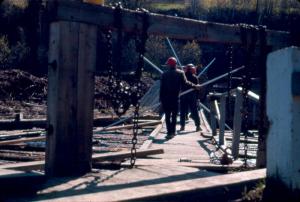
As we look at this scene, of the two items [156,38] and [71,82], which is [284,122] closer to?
[71,82]

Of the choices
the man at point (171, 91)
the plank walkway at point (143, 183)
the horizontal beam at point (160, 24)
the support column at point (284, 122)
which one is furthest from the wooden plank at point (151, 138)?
the support column at point (284, 122)

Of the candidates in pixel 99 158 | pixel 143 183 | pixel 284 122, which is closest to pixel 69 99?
pixel 143 183

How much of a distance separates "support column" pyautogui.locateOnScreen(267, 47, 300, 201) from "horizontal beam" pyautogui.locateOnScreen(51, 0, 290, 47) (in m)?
2.02

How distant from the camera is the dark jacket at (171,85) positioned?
49.2 feet

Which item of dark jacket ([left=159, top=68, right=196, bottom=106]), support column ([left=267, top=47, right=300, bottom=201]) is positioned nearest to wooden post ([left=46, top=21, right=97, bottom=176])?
support column ([left=267, top=47, right=300, bottom=201])

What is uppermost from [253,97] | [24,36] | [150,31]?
[24,36]

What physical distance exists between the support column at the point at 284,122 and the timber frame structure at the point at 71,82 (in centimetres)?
199

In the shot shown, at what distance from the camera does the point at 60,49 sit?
21.2 ft

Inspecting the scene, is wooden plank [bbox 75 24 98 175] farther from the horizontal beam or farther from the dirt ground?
the dirt ground

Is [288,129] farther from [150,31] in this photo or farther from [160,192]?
[150,31]

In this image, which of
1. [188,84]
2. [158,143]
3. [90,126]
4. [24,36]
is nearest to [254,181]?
[90,126]

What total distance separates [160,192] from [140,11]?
2.69 metres

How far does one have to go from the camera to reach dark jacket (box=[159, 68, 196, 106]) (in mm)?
15000

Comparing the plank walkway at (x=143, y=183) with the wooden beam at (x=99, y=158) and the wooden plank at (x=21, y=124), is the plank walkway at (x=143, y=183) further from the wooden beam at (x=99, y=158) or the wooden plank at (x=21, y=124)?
the wooden plank at (x=21, y=124)
